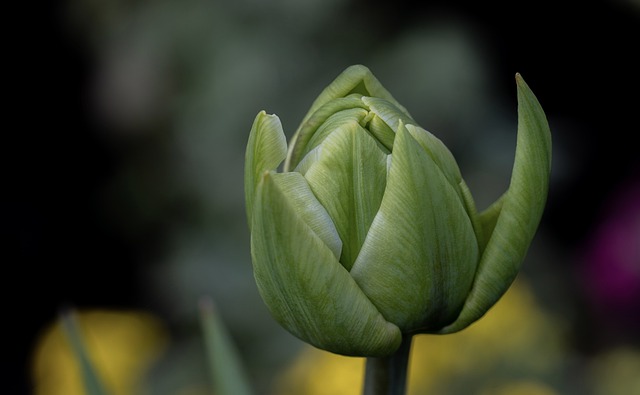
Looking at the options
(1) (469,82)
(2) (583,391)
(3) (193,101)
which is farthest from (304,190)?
(3) (193,101)

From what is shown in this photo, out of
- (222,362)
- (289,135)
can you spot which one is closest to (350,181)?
(222,362)

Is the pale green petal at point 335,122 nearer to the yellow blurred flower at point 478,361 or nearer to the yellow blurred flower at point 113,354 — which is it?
the yellow blurred flower at point 478,361

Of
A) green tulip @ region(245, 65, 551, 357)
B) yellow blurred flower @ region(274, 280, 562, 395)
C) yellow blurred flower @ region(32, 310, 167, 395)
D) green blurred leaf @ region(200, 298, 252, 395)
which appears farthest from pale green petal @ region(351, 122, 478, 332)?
yellow blurred flower @ region(32, 310, 167, 395)

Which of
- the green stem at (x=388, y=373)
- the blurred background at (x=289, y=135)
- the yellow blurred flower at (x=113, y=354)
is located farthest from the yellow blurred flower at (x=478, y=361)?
the green stem at (x=388, y=373)

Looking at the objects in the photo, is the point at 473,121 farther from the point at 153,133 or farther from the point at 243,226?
the point at 153,133

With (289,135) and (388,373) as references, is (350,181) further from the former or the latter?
(289,135)
